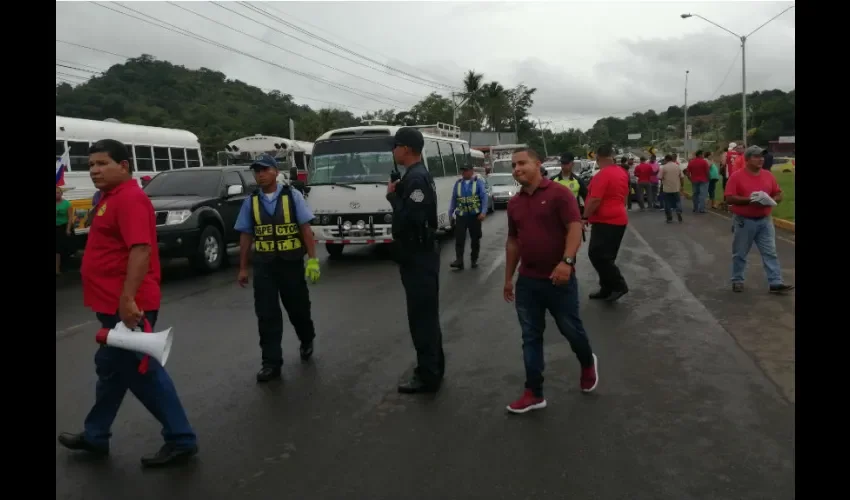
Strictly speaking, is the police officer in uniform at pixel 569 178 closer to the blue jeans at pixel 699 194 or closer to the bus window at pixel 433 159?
the bus window at pixel 433 159

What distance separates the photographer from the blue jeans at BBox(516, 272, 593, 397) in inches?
197

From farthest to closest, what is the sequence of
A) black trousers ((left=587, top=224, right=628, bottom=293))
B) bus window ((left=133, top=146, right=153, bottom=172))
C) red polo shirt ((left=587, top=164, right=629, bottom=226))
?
bus window ((left=133, top=146, right=153, bottom=172)) < black trousers ((left=587, top=224, right=628, bottom=293)) < red polo shirt ((left=587, top=164, right=629, bottom=226))

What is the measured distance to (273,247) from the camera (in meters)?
5.91

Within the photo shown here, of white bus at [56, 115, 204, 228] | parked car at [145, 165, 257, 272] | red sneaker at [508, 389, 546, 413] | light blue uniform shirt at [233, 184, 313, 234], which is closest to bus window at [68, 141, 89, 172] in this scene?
white bus at [56, 115, 204, 228]

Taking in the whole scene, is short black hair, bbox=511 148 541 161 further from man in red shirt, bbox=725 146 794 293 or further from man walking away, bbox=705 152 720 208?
man walking away, bbox=705 152 720 208

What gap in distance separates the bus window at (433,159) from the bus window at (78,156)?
7168mm

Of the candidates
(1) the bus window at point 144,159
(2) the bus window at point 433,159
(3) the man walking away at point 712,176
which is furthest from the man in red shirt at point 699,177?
(1) the bus window at point 144,159

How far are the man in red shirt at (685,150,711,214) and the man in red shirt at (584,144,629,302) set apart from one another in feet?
40.9

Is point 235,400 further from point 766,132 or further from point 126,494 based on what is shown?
point 766,132

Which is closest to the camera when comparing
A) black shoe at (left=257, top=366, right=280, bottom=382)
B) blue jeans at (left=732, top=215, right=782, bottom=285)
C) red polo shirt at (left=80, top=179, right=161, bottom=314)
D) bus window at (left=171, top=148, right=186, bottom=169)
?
red polo shirt at (left=80, top=179, right=161, bottom=314)

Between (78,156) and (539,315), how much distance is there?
1318 centimetres

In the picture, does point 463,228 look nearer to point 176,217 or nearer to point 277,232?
point 176,217

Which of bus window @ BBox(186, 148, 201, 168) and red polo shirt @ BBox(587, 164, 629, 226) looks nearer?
red polo shirt @ BBox(587, 164, 629, 226)

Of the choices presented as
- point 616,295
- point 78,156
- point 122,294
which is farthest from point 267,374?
point 78,156
